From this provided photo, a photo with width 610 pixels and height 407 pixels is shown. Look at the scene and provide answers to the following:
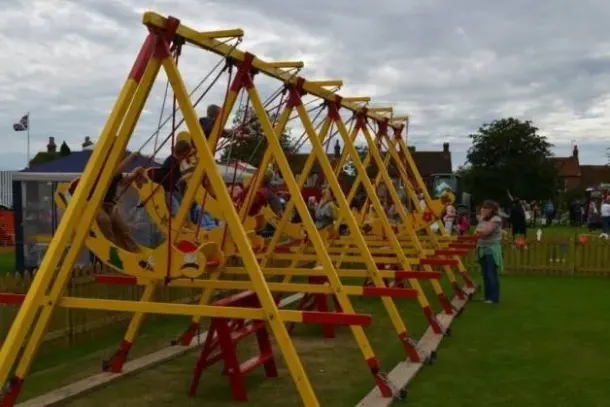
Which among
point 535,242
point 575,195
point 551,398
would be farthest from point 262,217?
point 575,195

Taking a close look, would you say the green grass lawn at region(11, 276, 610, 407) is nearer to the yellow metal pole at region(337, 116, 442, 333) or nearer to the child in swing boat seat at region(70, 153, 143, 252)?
the yellow metal pole at region(337, 116, 442, 333)

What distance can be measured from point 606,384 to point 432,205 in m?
6.19

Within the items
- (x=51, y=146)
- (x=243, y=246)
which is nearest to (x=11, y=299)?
(x=243, y=246)

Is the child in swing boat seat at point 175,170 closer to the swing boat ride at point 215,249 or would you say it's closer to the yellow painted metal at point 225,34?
the swing boat ride at point 215,249

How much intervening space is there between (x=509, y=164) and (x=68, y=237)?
192 ft

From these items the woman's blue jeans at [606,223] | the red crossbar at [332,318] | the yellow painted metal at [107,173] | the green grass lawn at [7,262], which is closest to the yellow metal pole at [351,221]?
the red crossbar at [332,318]

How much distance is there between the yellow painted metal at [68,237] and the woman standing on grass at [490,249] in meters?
8.31

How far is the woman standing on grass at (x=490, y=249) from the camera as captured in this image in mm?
12453

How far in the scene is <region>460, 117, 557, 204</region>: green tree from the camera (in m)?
59.5

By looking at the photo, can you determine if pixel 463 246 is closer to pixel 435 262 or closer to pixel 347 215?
pixel 435 262

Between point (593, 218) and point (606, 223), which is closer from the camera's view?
point (606, 223)

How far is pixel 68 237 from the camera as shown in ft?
16.9

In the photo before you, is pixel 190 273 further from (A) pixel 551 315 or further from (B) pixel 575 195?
(B) pixel 575 195

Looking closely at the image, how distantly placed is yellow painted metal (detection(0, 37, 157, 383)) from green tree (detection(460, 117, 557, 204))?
5432 centimetres
